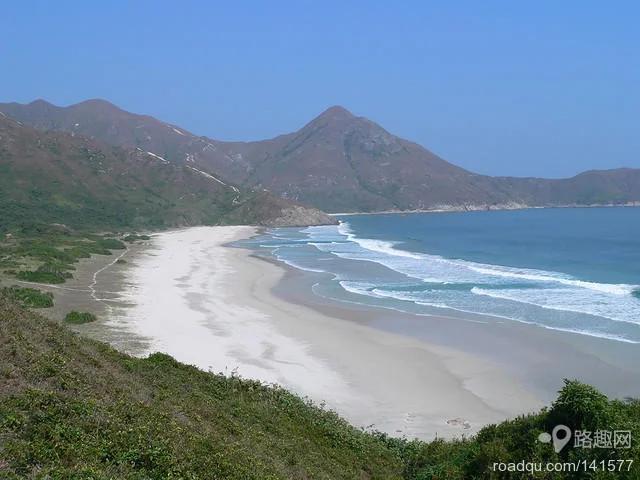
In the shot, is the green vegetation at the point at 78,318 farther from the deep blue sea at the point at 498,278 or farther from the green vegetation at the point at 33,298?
the deep blue sea at the point at 498,278

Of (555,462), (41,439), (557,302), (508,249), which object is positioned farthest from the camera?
(508,249)

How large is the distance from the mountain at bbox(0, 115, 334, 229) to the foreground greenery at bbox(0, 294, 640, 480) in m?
70.6

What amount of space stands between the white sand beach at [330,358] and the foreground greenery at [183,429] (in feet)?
14.4

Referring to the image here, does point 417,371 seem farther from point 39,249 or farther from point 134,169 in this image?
point 134,169

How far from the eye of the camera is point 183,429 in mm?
8547

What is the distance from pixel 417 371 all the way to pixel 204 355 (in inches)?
323

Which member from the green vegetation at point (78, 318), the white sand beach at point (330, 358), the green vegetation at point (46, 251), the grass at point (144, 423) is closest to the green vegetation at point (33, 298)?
the green vegetation at point (78, 318)

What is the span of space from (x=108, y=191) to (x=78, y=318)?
95867 millimetres

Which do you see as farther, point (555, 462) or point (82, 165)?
point (82, 165)

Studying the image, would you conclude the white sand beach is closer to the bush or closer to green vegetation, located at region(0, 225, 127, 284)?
green vegetation, located at region(0, 225, 127, 284)

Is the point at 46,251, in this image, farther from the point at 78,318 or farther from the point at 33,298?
the point at 78,318

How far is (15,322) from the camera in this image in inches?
436

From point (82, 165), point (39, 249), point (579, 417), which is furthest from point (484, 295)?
point (82, 165)

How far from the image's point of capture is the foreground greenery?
6859mm
